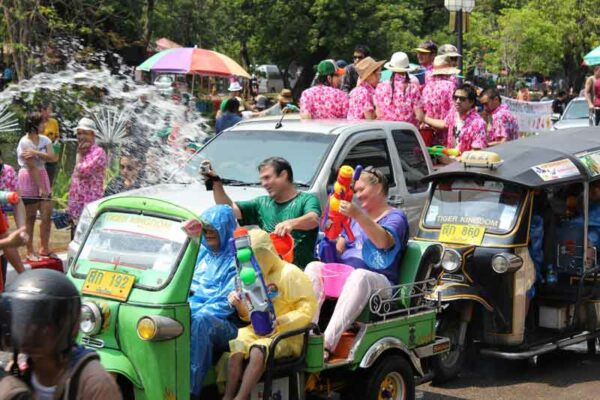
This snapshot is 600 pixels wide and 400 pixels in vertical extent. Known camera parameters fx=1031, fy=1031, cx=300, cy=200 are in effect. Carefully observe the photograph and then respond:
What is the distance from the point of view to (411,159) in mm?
10641

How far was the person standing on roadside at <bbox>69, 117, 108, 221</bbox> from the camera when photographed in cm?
1103

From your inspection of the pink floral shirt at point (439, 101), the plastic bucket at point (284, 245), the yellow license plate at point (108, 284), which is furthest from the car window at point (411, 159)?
the yellow license plate at point (108, 284)

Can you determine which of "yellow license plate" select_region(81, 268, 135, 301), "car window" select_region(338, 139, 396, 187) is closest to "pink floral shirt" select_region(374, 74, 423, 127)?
"car window" select_region(338, 139, 396, 187)

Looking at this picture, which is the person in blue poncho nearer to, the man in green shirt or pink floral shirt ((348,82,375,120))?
the man in green shirt

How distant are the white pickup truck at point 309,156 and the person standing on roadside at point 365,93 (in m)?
1.16

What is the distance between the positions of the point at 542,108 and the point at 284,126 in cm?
1021

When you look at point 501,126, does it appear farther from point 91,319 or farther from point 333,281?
point 91,319

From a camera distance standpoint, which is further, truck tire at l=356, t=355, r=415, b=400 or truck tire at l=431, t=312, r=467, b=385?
truck tire at l=431, t=312, r=467, b=385

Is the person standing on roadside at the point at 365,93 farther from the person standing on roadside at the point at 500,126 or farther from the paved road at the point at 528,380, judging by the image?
the paved road at the point at 528,380

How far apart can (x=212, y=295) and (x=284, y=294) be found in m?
0.47

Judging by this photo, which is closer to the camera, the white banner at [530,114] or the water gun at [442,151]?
the water gun at [442,151]

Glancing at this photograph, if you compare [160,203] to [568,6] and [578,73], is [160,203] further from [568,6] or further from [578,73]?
[578,73]

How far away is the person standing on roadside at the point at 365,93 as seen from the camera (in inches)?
467

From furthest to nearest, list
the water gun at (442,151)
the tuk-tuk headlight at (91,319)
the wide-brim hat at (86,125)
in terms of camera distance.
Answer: the water gun at (442,151), the wide-brim hat at (86,125), the tuk-tuk headlight at (91,319)
